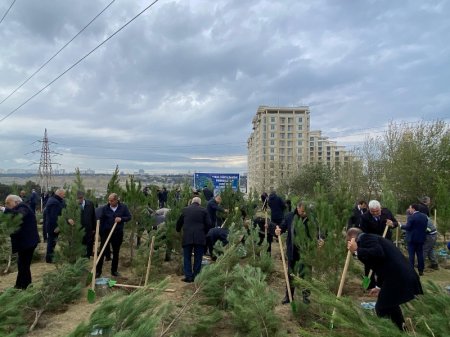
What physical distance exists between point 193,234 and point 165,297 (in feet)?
4.72

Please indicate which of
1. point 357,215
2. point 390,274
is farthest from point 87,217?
point 390,274

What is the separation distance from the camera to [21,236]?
6355 mm

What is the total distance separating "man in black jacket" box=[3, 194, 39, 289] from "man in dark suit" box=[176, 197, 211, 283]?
261 centimetres

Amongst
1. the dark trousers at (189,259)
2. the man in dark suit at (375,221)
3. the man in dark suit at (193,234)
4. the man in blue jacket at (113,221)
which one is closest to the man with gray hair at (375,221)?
the man in dark suit at (375,221)

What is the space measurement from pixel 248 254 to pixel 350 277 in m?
2.10

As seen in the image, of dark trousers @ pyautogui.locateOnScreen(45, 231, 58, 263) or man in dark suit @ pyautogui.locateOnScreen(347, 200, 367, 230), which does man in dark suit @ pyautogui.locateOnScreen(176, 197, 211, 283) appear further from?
dark trousers @ pyautogui.locateOnScreen(45, 231, 58, 263)

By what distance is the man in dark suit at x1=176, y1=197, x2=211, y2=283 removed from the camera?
7.45 metres

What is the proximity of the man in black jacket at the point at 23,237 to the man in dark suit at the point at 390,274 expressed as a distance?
5.11 meters

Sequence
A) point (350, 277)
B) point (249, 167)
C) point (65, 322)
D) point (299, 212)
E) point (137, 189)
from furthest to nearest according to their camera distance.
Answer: point (249, 167) < point (137, 189) < point (350, 277) < point (299, 212) < point (65, 322)

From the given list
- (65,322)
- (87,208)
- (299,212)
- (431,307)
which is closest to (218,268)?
(299,212)

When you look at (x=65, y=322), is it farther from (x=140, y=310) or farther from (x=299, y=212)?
(x=299, y=212)

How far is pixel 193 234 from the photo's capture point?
293 inches

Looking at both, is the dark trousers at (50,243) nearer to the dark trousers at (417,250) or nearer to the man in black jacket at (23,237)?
the man in black jacket at (23,237)

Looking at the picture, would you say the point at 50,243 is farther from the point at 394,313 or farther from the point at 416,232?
the point at 416,232
